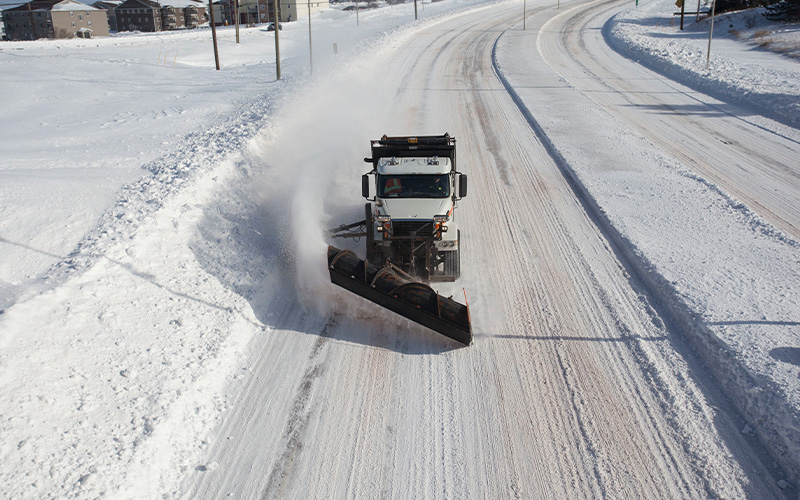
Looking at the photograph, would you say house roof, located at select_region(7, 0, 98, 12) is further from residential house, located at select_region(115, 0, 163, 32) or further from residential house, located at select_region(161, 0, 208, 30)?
residential house, located at select_region(161, 0, 208, 30)

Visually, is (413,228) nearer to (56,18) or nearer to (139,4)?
(56,18)

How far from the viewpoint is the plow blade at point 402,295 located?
9.43 metres

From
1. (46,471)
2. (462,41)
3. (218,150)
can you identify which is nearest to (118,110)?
(218,150)

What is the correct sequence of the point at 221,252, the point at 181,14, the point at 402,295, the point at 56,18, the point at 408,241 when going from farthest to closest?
the point at 181,14 < the point at 56,18 < the point at 221,252 < the point at 408,241 < the point at 402,295

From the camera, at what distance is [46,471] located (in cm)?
662

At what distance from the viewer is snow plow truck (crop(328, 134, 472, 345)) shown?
9.95 m

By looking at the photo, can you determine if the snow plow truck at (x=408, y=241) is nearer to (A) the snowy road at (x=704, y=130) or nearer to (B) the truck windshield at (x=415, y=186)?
(B) the truck windshield at (x=415, y=186)

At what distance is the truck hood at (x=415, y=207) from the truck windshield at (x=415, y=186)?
0.41 ft

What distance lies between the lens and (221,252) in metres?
12.3

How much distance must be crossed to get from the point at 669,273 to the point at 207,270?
9755mm

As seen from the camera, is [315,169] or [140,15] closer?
[315,169]

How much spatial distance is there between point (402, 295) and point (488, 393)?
2314 millimetres

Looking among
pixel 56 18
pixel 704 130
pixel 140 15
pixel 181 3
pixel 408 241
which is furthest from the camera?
pixel 181 3

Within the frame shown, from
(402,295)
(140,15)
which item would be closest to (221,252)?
(402,295)
